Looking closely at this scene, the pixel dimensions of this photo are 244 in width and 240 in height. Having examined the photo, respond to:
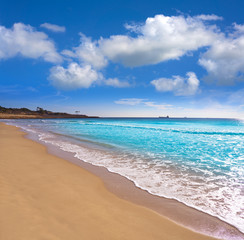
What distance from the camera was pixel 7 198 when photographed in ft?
12.5

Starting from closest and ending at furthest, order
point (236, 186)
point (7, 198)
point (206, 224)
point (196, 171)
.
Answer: point (206, 224) < point (7, 198) < point (236, 186) < point (196, 171)

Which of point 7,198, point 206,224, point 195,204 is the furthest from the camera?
point 195,204

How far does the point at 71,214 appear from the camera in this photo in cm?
331

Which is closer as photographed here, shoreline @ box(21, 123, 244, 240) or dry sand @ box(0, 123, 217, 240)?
dry sand @ box(0, 123, 217, 240)

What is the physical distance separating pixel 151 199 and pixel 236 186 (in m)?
3.39

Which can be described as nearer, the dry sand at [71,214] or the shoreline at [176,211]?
the dry sand at [71,214]

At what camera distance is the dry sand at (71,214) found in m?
2.75

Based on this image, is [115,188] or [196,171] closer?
[115,188]

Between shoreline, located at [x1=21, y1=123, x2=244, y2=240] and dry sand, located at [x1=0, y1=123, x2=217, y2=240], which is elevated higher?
dry sand, located at [x1=0, y1=123, x2=217, y2=240]

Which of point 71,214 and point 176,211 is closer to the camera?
point 71,214

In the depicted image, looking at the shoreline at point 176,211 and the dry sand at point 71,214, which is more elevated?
the dry sand at point 71,214

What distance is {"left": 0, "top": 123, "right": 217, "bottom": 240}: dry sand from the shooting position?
275cm

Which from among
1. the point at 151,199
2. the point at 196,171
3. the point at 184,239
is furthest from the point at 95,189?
the point at 196,171

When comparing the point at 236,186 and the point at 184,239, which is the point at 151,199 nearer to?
the point at 184,239
